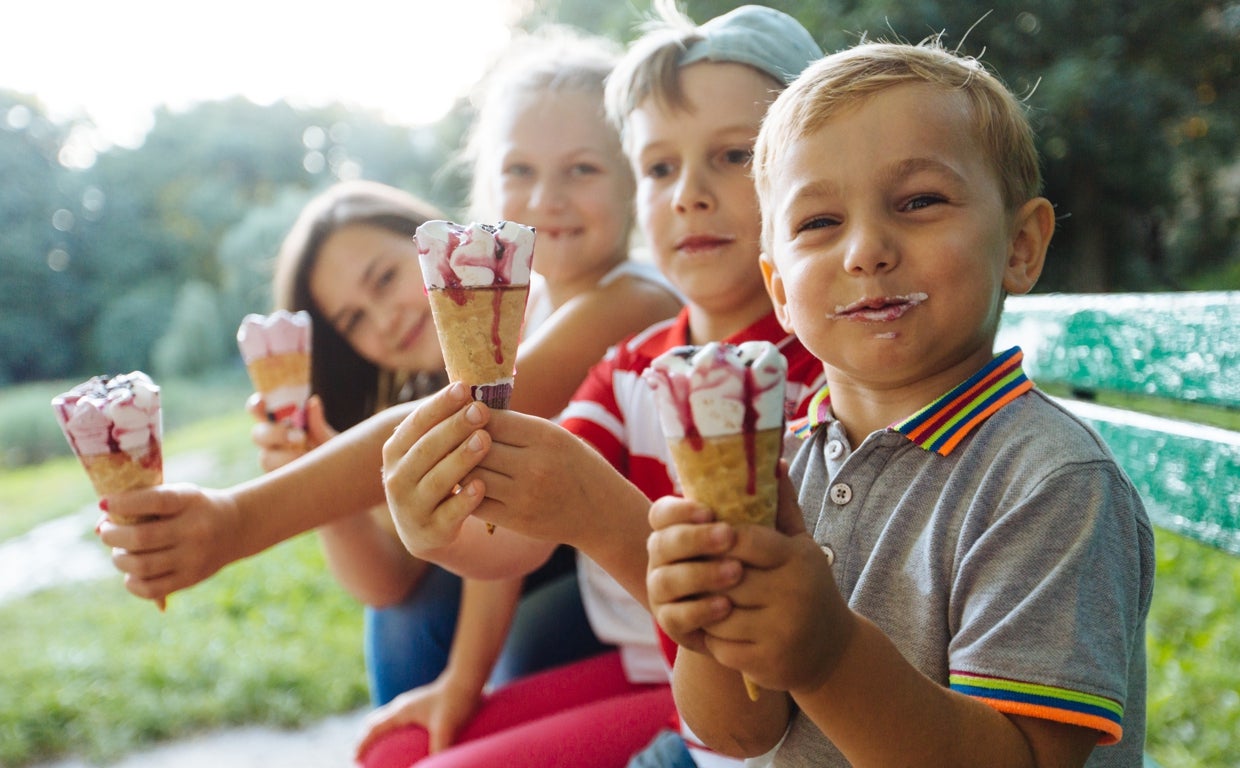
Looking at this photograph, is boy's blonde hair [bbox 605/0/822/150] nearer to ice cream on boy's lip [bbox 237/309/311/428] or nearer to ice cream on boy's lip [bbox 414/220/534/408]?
ice cream on boy's lip [bbox 414/220/534/408]

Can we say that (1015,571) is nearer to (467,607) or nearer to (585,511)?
(585,511)

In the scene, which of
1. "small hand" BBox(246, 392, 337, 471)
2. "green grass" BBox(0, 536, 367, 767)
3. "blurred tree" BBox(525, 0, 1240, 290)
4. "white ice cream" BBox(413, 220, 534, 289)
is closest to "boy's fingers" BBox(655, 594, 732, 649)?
"white ice cream" BBox(413, 220, 534, 289)

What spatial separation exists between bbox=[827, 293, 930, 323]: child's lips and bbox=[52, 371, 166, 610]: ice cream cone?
1024 mm

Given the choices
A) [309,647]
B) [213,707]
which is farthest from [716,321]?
[309,647]

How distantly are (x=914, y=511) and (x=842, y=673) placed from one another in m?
0.28

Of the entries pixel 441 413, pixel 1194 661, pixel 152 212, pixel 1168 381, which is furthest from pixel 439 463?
pixel 152 212

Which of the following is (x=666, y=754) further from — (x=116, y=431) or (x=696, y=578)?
(x=116, y=431)

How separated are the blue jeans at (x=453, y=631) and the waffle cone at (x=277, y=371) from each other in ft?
2.14

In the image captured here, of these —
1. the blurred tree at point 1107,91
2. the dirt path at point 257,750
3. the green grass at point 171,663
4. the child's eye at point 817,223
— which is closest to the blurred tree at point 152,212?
the green grass at point 171,663

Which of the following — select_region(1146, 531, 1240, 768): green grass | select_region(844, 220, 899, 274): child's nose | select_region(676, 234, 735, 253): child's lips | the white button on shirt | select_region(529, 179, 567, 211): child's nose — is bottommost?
select_region(1146, 531, 1240, 768): green grass

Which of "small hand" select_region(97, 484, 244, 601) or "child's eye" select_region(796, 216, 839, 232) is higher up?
"child's eye" select_region(796, 216, 839, 232)

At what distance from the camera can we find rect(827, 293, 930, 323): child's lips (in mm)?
1094

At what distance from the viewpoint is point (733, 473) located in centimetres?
83

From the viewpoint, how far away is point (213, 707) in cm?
343
